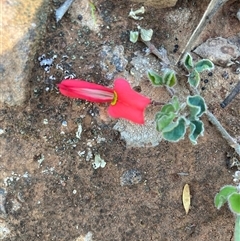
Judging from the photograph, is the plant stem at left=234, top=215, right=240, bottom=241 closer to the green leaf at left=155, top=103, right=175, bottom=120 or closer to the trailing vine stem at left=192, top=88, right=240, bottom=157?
the trailing vine stem at left=192, top=88, right=240, bottom=157

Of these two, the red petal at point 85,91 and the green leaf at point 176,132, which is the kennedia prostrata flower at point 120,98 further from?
the green leaf at point 176,132

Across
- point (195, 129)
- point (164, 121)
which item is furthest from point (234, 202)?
point (164, 121)

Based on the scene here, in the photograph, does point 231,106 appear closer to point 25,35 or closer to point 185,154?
point 185,154

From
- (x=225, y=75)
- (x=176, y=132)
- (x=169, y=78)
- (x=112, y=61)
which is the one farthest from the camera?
(x=225, y=75)

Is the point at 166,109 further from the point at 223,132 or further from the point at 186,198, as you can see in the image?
the point at 186,198

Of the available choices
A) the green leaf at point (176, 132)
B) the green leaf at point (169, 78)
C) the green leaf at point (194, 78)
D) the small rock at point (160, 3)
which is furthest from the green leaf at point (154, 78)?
the small rock at point (160, 3)

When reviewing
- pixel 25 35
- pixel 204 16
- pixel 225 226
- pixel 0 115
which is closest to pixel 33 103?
pixel 0 115
